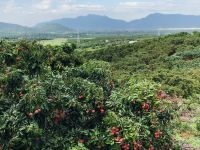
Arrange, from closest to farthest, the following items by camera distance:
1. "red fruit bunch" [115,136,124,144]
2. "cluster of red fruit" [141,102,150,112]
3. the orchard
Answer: the orchard
"red fruit bunch" [115,136,124,144]
"cluster of red fruit" [141,102,150,112]

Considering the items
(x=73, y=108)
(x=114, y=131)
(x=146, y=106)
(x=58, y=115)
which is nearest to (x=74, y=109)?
(x=73, y=108)

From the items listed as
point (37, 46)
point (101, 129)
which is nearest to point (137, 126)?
point (101, 129)

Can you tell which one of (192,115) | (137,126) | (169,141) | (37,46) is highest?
(37,46)

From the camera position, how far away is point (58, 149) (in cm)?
1117

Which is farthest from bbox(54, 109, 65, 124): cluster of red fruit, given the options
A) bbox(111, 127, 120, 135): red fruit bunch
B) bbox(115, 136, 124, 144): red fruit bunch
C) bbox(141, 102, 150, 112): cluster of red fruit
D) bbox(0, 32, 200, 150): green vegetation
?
bbox(141, 102, 150, 112): cluster of red fruit

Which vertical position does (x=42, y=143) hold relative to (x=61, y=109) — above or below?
below

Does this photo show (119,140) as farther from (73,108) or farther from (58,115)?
(58,115)

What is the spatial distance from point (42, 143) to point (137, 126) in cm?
243

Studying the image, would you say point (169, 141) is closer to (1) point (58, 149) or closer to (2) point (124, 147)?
(2) point (124, 147)

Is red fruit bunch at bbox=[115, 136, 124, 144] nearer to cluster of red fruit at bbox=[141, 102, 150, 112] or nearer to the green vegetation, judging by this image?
the green vegetation

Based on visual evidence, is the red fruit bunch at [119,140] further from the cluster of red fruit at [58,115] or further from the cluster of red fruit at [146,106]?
the cluster of red fruit at [58,115]

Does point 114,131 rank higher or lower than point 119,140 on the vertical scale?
higher

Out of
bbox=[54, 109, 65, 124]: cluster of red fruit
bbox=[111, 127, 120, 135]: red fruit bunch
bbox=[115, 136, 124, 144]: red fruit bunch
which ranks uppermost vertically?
bbox=[54, 109, 65, 124]: cluster of red fruit

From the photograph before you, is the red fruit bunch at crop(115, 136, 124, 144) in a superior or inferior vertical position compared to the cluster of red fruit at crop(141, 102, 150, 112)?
inferior
